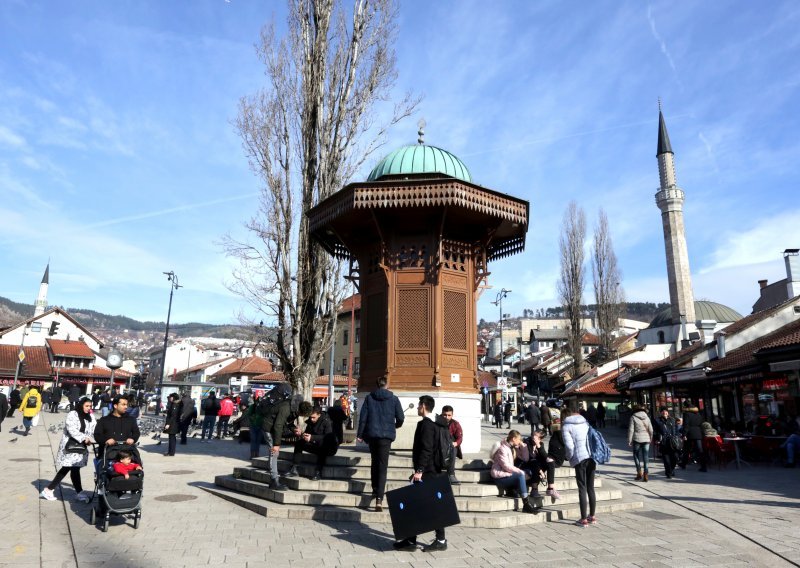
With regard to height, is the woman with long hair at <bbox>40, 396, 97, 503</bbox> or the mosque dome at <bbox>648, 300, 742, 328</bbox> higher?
the mosque dome at <bbox>648, 300, 742, 328</bbox>

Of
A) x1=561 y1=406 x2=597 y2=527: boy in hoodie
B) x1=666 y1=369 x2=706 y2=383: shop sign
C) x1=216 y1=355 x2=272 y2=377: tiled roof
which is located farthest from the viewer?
x1=216 y1=355 x2=272 y2=377: tiled roof

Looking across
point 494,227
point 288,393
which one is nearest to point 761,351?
point 494,227

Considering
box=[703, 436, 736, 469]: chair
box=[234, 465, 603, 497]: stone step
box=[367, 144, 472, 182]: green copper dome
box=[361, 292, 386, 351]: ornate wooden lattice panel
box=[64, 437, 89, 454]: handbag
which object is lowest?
box=[234, 465, 603, 497]: stone step

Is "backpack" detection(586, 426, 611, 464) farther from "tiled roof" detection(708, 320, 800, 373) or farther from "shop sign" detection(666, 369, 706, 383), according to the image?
"shop sign" detection(666, 369, 706, 383)

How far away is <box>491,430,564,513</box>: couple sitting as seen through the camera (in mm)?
7551

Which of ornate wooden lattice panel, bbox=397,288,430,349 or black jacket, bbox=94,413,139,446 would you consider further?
ornate wooden lattice panel, bbox=397,288,430,349

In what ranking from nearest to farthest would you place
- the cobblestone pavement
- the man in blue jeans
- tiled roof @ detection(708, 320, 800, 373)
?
the cobblestone pavement → tiled roof @ detection(708, 320, 800, 373) → the man in blue jeans

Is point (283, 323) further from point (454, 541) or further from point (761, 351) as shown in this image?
point (761, 351)

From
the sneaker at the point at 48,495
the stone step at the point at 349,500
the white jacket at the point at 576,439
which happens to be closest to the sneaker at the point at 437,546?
the stone step at the point at 349,500

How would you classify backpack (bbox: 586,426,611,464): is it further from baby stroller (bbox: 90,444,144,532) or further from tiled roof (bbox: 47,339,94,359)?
tiled roof (bbox: 47,339,94,359)

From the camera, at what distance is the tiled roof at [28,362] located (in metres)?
45.0

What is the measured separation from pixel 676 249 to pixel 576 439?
4794cm

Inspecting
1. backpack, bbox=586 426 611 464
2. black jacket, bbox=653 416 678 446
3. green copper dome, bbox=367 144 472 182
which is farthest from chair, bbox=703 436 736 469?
green copper dome, bbox=367 144 472 182

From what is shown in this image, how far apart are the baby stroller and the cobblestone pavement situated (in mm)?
190
